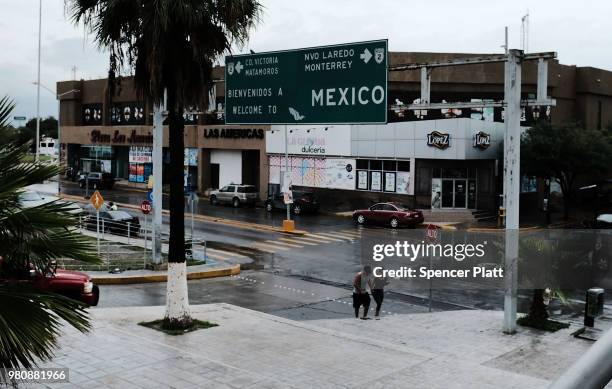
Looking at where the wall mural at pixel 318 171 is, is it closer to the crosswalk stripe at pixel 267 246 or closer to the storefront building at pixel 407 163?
the storefront building at pixel 407 163

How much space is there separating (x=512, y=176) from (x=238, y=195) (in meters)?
32.7

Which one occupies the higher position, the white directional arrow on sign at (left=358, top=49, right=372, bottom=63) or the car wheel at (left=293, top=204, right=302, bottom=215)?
the white directional arrow on sign at (left=358, top=49, right=372, bottom=63)

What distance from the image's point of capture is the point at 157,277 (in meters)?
21.4

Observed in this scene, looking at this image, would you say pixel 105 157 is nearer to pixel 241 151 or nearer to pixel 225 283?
pixel 241 151

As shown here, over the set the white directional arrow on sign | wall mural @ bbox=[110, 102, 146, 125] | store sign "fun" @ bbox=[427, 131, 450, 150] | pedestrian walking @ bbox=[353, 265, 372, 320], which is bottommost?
pedestrian walking @ bbox=[353, 265, 372, 320]

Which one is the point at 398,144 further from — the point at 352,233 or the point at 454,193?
the point at 352,233

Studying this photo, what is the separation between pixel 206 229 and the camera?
114ft

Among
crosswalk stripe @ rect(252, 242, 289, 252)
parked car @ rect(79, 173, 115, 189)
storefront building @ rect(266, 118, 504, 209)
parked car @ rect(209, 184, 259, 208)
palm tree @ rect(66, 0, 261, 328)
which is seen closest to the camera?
palm tree @ rect(66, 0, 261, 328)

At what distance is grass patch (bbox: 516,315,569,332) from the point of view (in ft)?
50.5

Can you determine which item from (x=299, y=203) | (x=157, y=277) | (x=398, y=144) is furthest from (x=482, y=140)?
(x=157, y=277)

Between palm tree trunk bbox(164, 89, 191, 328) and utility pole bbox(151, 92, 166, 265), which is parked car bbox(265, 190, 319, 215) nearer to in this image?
utility pole bbox(151, 92, 166, 265)

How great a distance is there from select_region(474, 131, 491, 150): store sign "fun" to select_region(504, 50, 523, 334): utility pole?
79.4 ft

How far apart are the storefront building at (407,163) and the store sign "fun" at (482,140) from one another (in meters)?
0.04

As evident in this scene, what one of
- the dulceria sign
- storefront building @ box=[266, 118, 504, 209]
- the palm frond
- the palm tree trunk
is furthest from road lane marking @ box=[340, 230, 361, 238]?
the dulceria sign
